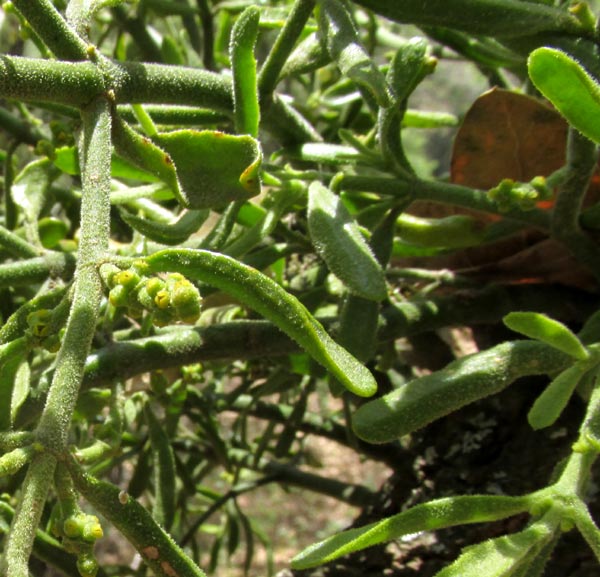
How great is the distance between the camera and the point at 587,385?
0.68 meters

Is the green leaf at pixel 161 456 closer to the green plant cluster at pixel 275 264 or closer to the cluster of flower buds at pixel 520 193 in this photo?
the green plant cluster at pixel 275 264

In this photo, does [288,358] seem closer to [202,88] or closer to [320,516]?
[202,88]

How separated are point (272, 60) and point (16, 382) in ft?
1.06

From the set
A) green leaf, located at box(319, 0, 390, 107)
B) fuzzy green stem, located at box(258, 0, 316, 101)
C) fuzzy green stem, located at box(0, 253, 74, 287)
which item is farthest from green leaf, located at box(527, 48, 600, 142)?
fuzzy green stem, located at box(0, 253, 74, 287)

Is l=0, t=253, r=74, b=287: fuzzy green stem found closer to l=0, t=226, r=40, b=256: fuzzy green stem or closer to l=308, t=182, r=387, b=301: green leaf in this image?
l=0, t=226, r=40, b=256: fuzzy green stem

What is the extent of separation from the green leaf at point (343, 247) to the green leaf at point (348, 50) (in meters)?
0.09

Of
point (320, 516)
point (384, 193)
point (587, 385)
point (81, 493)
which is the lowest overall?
point (320, 516)

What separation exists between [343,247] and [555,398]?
19 centimetres

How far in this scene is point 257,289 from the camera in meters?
0.46

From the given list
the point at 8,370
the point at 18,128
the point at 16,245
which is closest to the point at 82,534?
the point at 8,370

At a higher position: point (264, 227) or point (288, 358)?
point (264, 227)

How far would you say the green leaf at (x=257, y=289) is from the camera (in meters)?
0.45

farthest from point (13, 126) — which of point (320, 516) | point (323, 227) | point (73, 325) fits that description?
point (320, 516)

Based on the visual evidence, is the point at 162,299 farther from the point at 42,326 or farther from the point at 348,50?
the point at 348,50
